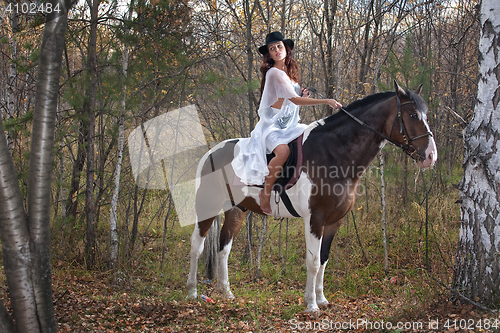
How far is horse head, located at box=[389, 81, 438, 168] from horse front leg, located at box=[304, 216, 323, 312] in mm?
1225

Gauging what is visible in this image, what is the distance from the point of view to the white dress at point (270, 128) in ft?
13.2

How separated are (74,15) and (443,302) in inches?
256

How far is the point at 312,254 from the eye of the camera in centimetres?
404

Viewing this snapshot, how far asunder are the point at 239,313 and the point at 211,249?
1.84 metres

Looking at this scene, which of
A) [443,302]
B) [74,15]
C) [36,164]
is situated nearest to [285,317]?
[443,302]

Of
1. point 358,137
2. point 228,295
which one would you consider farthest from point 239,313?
point 358,137

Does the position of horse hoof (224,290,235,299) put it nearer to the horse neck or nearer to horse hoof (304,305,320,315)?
horse hoof (304,305,320,315)

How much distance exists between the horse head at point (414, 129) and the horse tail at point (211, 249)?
314 cm

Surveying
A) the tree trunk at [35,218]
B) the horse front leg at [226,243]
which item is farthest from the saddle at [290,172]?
the tree trunk at [35,218]

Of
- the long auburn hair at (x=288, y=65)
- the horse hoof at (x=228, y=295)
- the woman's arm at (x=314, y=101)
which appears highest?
the long auburn hair at (x=288, y=65)

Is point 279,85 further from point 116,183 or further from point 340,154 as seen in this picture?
point 116,183

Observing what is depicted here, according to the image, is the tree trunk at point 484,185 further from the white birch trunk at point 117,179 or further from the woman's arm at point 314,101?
the white birch trunk at point 117,179

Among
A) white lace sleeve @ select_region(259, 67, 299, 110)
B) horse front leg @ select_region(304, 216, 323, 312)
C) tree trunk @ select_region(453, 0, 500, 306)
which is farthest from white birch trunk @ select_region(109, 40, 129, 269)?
tree trunk @ select_region(453, 0, 500, 306)

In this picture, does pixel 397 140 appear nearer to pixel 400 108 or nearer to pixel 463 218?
pixel 400 108
